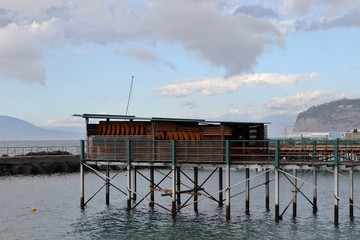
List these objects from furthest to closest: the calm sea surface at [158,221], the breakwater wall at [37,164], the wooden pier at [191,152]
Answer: the breakwater wall at [37,164], the wooden pier at [191,152], the calm sea surface at [158,221]

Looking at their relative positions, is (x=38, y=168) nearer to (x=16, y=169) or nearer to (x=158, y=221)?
(x=16, y=169)

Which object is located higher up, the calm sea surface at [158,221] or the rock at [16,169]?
the rock at [16,169]

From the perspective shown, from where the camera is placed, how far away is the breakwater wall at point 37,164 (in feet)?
247

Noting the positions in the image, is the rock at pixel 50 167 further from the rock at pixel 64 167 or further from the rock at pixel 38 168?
the rock at pixel 64 167

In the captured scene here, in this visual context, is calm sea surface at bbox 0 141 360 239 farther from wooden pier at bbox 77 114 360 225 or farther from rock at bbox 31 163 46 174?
rock at bbox 31 163 46 174

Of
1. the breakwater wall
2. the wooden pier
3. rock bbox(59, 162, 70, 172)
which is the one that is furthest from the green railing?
rock bbox(59, 162, 70, 172)

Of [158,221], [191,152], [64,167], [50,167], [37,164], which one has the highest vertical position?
[191,152]

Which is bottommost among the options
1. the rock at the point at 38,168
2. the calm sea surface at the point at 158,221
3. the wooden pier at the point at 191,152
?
the calm sea surface at the point at 158,221

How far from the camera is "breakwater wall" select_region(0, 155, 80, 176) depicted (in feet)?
247

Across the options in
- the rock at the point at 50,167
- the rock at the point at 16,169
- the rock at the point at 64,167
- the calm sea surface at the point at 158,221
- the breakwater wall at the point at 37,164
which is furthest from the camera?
the rock at the point at 64,167

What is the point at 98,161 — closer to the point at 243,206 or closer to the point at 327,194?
the point at 243,206

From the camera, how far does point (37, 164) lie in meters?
77.7

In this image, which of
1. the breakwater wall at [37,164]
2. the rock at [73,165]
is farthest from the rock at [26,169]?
the rock at [73,165]

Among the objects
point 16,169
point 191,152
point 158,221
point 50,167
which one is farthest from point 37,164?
point 191,152
